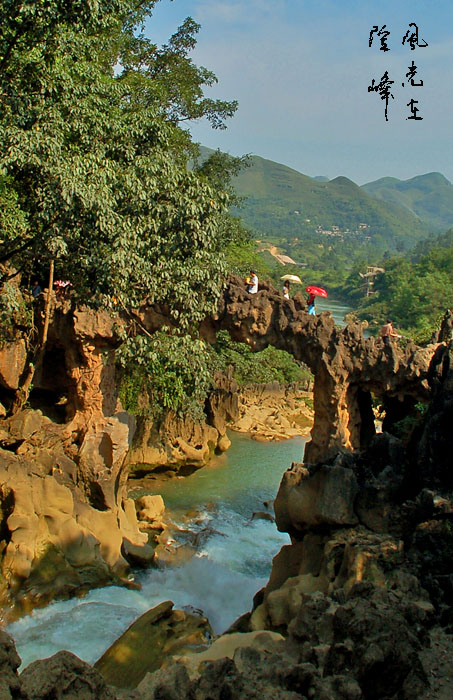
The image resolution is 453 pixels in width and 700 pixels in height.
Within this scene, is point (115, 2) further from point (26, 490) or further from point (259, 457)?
point (259, 457)

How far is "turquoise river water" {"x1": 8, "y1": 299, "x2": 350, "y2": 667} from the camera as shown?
324 inches

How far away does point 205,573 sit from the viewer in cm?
1088

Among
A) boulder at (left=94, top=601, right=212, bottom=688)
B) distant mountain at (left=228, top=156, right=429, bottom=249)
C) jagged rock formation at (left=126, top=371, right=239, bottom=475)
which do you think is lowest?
boulder at (left=94, top=601, right=212, bottom=688)

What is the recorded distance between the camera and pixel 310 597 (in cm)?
537

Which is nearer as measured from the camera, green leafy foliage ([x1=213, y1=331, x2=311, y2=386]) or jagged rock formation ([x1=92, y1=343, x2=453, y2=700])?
jagged rock formation ([x1=92, y1=343, x2=453, y2=700])

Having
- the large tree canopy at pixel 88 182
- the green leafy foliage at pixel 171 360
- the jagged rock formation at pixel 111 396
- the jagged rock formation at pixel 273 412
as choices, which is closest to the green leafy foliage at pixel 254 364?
the jagged rock formation at pixel 273 412

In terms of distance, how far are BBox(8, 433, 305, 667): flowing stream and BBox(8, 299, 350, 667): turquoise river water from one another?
0.5 inches

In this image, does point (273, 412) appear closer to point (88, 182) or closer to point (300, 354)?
point (300, 354)

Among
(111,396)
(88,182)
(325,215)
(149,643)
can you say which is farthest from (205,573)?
(325,215)

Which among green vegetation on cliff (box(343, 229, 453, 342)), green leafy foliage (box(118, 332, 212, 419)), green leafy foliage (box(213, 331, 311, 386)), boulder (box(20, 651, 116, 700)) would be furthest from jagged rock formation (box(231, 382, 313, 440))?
boulder (box(20, 651, 116, 700))

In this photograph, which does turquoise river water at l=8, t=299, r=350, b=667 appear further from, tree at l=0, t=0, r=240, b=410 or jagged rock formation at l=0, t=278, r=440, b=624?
tree at l=0, t=0, r=240, b=410

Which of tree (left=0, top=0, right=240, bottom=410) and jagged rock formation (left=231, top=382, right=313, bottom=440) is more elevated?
tree (left=0, top=0, right=240, bottom=410)

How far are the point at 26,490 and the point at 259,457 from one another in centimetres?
957

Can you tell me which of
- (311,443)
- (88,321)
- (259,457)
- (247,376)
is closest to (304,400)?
(247,376)
